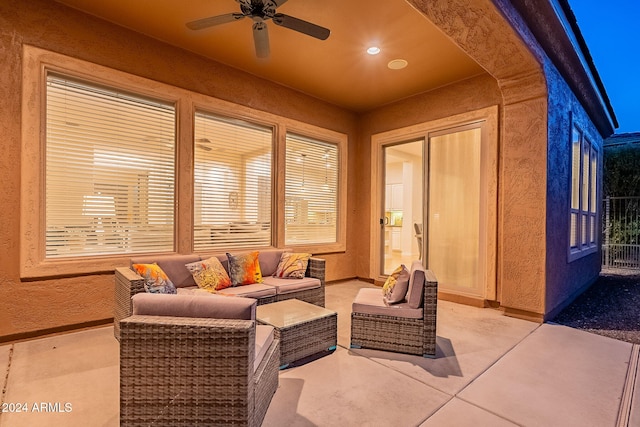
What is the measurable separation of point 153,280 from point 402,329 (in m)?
2.38

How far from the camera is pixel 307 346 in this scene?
270cm

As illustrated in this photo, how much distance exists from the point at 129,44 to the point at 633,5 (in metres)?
58.8

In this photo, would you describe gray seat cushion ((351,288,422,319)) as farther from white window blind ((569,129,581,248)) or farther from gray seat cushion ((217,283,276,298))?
white window blind ((569,129,581,248))

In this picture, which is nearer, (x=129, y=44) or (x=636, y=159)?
(x=129, y=44)

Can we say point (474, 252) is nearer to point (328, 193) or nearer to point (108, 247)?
point (328, 193)

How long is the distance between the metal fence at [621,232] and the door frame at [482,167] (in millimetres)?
6583

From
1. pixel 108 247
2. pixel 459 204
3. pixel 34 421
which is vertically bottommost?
pixel 34 421

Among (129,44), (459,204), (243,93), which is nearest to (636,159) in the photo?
(459,204)

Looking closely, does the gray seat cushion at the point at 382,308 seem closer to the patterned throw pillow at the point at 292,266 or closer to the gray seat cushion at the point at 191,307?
the patterned throw pillow at the point at 292,266

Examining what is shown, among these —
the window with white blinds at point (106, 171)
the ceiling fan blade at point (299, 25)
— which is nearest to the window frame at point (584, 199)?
the ceiling fan blade at point (299, 25)

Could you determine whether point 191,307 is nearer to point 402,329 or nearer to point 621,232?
point 402,329

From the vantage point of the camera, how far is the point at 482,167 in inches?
182

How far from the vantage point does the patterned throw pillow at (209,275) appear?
3570 millimetres

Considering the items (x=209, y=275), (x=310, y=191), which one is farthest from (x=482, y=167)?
(x=209, y=275)
